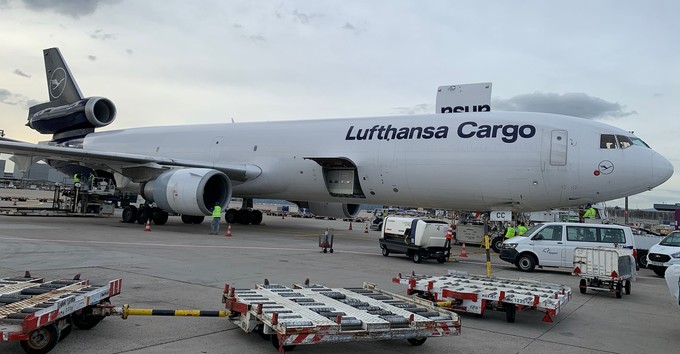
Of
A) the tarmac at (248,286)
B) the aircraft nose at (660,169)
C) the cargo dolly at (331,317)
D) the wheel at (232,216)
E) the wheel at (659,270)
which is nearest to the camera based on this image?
the cargo dolly at (331,317)

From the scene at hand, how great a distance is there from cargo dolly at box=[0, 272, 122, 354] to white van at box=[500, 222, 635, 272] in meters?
9.72

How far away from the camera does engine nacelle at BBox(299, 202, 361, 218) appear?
77.9 ft

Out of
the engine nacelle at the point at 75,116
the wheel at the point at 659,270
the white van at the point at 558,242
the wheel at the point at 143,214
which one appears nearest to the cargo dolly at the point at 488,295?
the white van at the point at 558,242

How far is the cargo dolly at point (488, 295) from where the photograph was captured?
20.7 feet

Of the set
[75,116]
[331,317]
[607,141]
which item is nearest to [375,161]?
[607,141]

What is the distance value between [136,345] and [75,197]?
927 inches

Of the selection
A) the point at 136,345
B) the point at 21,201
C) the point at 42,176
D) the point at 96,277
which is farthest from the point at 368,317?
the point at 42,176

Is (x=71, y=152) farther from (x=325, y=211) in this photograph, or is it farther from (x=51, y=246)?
(x=325, y=211)

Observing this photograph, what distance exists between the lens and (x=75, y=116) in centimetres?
2567

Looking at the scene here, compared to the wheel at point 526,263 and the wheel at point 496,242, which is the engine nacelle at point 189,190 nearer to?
the wheel at point 496,242

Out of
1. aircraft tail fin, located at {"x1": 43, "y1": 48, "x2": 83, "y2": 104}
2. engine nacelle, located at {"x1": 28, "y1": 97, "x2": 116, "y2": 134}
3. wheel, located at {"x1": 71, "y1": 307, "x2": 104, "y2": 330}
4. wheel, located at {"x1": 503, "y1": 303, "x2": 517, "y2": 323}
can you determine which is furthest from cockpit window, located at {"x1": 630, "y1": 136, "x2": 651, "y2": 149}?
aircraft tail fin, located at {"x1": 43, "y1": 48, "x2": 83, "y2": 104}

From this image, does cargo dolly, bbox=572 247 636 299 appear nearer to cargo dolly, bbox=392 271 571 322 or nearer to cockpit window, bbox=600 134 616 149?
cargo dolly, bbox=392 271 571 322

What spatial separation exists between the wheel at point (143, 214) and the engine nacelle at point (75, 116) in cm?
716

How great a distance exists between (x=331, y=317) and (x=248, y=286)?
3.43 metres
